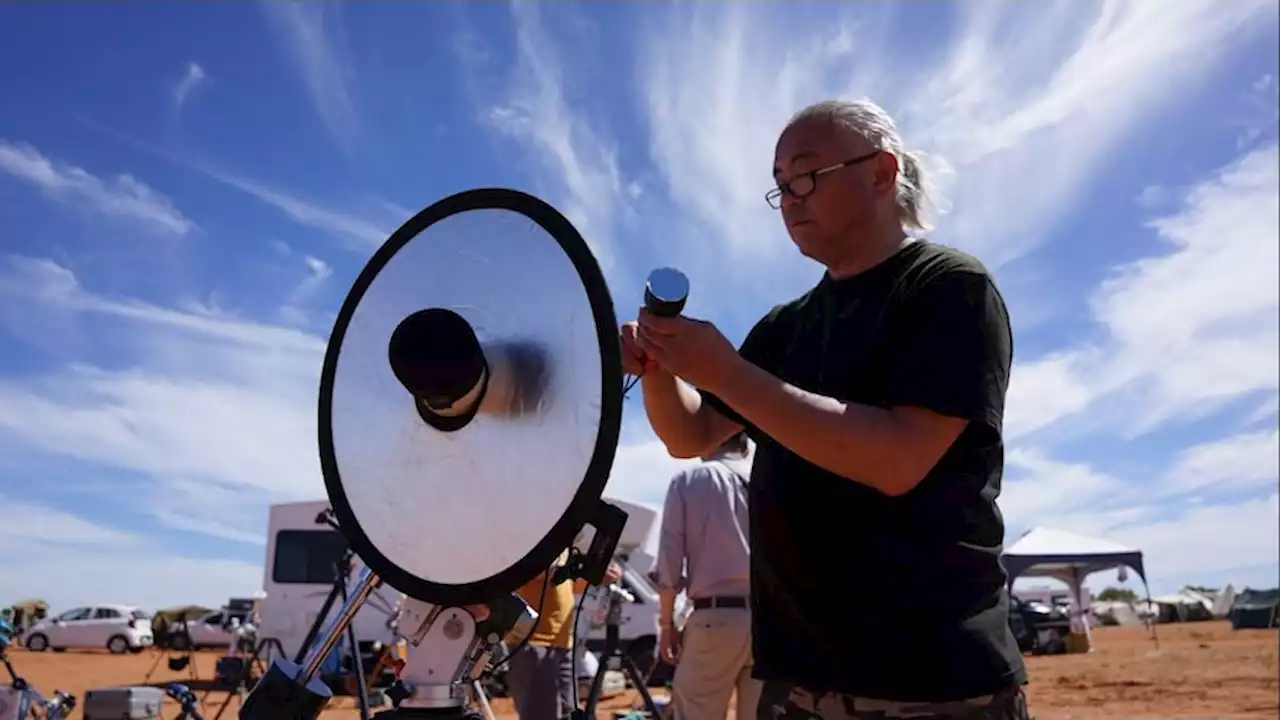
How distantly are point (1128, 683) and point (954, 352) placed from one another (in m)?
14.6

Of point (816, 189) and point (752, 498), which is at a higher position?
point (816, 189)

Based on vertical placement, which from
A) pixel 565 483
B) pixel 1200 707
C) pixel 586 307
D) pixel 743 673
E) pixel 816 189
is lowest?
pixel 1200 707

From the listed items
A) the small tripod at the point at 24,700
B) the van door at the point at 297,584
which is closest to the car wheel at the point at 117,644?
the van door at the point at 297,584

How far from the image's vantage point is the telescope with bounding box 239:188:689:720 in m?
1.16

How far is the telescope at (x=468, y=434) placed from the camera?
3.82 ft

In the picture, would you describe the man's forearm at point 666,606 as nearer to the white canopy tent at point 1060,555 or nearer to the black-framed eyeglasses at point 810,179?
the black-framed eyeglasses at point 810,179

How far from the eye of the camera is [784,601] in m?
1.49

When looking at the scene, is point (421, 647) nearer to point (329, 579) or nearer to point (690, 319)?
point (690, 319)

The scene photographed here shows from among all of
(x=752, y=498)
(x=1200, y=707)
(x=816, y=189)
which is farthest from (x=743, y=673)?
(x=1200, y=707)

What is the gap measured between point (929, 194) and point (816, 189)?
0.28 meters

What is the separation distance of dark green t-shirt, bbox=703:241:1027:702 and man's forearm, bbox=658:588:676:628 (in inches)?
108

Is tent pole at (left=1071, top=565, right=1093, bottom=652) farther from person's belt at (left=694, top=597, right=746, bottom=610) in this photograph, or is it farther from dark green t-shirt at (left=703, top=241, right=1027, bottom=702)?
dark green t-shirt at (left=703, top=241, right=1027, bottom=702)

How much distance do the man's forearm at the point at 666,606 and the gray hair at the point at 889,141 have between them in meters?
2.79

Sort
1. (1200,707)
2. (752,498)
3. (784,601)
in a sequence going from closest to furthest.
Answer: (784,601), (752,498), (1200,707)
